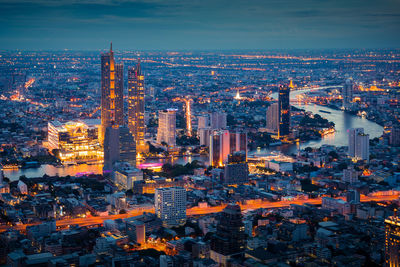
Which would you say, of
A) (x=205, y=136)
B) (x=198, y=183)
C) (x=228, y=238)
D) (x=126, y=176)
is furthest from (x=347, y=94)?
(x=228, y=238)

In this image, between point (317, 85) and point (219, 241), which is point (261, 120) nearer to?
point (317, 85)

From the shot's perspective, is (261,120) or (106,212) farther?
(261,120)

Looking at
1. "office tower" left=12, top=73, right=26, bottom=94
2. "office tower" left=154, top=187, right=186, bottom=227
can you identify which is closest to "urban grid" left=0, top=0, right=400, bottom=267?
"office tower" left=154, top=187, right=186, bottom=227

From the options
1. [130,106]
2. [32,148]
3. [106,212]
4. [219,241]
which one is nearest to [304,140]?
[130,106]

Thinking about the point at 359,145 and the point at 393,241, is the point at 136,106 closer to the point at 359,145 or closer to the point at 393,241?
the point at 359,145

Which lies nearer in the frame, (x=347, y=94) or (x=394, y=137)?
(x=394, y=137)

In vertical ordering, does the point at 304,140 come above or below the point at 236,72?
below
